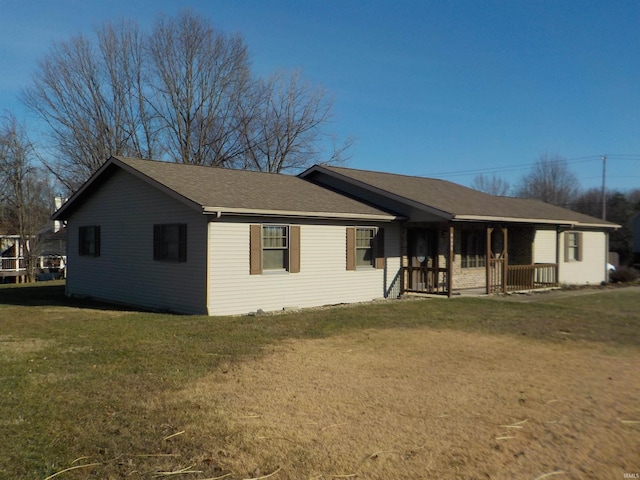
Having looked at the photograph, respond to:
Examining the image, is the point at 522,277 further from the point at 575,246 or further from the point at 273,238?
the point at 273,238

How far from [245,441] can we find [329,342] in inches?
206

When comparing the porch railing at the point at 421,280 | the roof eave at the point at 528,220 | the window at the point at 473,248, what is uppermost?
the roof eave at the point at 528,220

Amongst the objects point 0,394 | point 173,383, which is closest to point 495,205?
point 173,383

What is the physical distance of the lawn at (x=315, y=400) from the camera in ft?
15.3

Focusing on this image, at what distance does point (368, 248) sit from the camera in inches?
674

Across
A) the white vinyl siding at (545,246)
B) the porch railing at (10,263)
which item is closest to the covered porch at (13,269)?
the porch railing at (10,263)

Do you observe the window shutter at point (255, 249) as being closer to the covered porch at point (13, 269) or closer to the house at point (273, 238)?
the house at point (273, 238)

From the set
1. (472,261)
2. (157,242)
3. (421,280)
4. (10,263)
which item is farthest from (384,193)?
(10,263)

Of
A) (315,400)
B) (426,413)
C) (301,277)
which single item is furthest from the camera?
(301,277)

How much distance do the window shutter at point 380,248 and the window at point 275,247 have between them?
11.6 feet

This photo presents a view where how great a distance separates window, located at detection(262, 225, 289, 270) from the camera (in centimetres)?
1441

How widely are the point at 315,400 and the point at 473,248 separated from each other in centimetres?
1612

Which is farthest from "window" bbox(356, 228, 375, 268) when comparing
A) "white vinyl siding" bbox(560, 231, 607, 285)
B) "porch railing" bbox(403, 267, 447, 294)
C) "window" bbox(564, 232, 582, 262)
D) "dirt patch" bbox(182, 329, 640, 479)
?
"window" bbox(564, 232, 582, 262)

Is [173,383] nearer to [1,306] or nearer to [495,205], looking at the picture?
[1,306]
